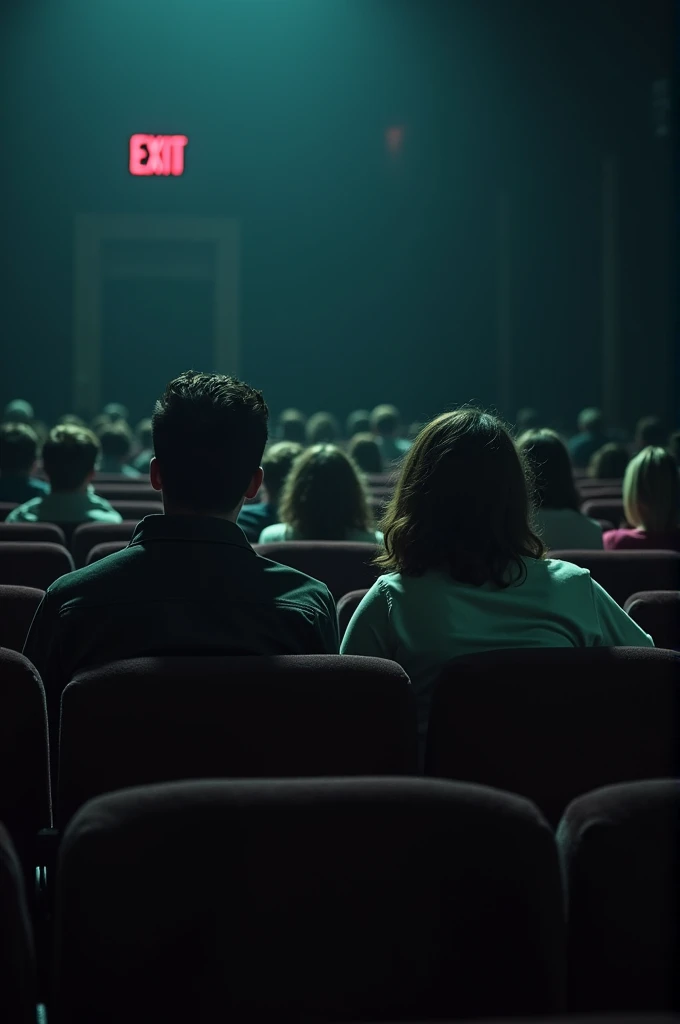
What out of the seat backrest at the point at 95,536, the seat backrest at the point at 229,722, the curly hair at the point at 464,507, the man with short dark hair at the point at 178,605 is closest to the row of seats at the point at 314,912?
the seat backrest at the point at 229,722

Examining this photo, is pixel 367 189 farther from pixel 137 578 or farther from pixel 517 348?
pixel 137 578

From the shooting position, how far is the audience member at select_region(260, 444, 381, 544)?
424 cm

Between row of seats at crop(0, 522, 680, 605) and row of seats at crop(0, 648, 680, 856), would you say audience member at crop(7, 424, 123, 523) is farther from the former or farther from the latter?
row of seats at crop(0, 648, 680, 856)

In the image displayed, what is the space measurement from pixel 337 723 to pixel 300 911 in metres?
0.57

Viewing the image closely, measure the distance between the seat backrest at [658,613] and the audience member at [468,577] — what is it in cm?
35

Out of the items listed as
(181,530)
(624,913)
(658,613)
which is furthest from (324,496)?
(624,913)

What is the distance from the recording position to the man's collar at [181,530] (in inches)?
79.7

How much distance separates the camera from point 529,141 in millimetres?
16938

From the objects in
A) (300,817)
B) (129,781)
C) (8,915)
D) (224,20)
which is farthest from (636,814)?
(224,20)

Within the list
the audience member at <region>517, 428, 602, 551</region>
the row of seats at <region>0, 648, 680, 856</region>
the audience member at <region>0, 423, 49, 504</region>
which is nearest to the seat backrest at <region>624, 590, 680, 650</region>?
the row of seats at <region>0, 648, 680, 856</region>

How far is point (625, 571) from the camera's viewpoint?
3.27 m

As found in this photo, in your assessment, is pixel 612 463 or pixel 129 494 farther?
pixel 612 463

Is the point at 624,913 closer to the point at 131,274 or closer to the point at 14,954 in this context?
the point at 14,954

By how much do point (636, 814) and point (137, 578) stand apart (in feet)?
3.44
